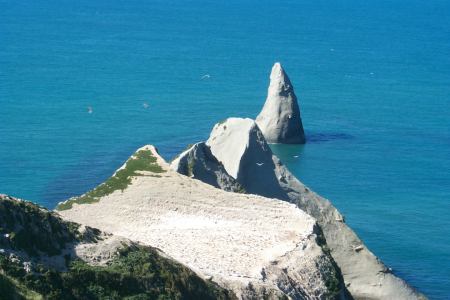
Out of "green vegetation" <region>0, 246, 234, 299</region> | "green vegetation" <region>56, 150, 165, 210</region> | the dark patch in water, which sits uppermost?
the dark patch in water

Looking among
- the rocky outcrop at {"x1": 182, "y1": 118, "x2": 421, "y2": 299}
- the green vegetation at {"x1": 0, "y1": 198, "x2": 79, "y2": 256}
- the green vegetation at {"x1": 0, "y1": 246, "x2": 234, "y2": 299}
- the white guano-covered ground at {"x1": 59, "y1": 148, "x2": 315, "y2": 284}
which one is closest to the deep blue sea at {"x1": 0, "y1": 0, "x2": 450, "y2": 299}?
the rocky outcrop at {"x1": 182, "y1": 118, "x2": 421, "y2": 299}

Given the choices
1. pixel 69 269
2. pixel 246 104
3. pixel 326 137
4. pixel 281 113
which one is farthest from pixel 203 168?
pixel 246 104

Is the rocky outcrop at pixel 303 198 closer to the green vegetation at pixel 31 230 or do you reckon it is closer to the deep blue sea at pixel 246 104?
the deep blue sea at pixel 246 104

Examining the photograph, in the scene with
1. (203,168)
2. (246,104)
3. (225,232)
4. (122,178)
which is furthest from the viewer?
(246,104)

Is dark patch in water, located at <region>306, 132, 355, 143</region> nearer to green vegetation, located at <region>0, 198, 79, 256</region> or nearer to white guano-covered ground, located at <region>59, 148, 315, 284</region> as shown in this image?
white guano-covered ground, located at <region>59, 148, 315, 284</region>

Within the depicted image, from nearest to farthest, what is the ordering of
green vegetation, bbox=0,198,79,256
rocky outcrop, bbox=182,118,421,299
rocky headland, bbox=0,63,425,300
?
1. green vegetation, bbox=0,198,79,256
2. rocky headland, bbox=0,63,425,300
3. rocky outcrop, bbox=182,118,421,299

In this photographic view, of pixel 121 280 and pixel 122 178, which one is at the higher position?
pixel 122 178

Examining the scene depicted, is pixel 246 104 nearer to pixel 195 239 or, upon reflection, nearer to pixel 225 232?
pixel 225 232

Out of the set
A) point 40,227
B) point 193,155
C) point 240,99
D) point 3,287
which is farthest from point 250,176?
point 240,99
